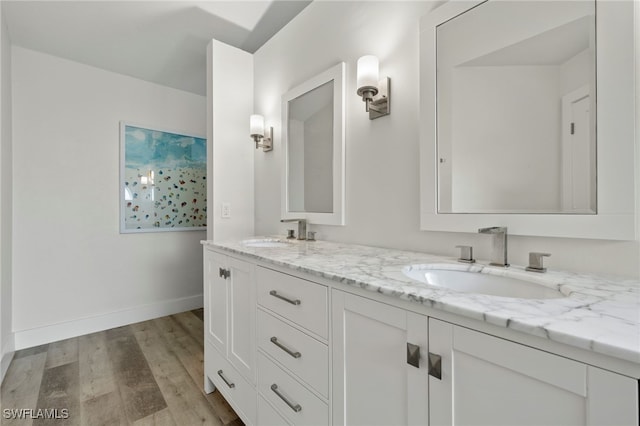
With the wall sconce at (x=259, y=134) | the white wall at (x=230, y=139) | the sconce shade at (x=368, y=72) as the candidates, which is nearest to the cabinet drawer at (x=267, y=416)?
the white wall at (x=230, y=139)

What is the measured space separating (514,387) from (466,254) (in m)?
0.59

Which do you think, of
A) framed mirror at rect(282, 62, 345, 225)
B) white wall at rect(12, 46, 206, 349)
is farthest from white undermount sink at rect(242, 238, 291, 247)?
white wall at rect(12, 46, 206, 349)

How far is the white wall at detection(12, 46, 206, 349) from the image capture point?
2.35 m

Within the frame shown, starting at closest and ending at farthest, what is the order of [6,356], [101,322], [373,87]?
[373,87], [6,356], [101,322]

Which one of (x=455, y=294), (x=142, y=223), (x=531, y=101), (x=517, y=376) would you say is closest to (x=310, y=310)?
(x=455, y=294)

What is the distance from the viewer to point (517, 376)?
0.52 meters

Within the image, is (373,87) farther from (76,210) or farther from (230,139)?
(76,210)

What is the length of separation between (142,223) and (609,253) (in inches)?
133

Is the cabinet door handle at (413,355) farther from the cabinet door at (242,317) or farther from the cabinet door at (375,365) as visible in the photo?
the cabinet door at (242,317)

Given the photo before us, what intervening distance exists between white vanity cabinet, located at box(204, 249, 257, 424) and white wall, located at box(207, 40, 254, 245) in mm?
539

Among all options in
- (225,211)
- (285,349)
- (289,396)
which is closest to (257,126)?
(225,211)

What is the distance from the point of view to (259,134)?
216 cm

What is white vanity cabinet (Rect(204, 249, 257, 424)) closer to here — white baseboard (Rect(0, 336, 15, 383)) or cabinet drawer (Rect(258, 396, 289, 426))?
cabinet drawer (Rect(258, 396, 289, 426))

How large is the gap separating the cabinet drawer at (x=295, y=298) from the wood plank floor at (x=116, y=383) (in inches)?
34.0
